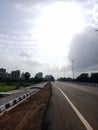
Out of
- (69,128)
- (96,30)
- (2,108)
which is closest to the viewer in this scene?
(69,128)

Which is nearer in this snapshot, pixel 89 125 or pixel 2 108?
pixel 89 125

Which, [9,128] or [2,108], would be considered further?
[2,108]

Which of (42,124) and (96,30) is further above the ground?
(96,30)

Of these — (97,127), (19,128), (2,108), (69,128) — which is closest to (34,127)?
(19,128)

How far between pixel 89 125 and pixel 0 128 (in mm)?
3349

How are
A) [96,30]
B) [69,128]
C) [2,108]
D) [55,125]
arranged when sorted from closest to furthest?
[69,128] → [55,125] → [2,108] → [96,30]

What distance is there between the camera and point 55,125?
1238cm

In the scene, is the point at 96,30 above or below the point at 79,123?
above

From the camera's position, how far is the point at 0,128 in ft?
38.7

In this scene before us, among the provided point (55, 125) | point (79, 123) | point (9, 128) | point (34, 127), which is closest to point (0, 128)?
point (9, 128)

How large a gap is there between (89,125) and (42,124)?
76.7 inches

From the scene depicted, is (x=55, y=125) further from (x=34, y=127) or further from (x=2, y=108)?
(x=2, y=108)

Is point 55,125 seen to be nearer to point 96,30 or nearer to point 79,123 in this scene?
point 79,123

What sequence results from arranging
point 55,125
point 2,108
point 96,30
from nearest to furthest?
point 55,125 → point 2,108 → point 96,30
